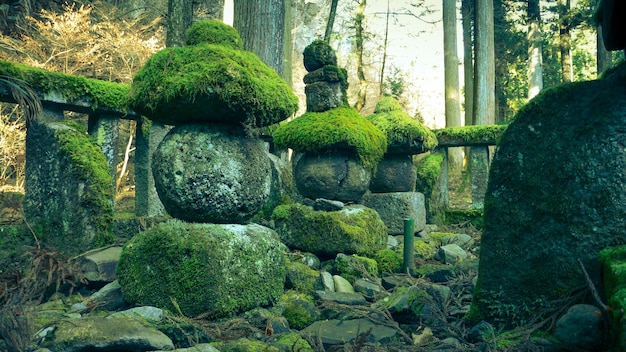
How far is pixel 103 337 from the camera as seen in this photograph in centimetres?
329

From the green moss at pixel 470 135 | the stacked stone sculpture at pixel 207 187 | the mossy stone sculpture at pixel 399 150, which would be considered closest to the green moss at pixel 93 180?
the stacked stone sculpture at pixel 207 187

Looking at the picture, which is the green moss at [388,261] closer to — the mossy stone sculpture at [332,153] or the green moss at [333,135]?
the mossy stone sculpture at [332,153]

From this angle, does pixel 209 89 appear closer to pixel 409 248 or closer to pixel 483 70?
pixel 409 248

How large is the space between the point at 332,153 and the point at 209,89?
9.70ft

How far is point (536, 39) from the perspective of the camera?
711 inches

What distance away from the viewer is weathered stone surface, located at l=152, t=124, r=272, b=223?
14.8ft

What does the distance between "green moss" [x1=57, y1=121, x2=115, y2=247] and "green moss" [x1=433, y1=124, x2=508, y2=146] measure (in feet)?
20.6

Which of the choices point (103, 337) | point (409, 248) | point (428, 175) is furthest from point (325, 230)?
point (428, 175)

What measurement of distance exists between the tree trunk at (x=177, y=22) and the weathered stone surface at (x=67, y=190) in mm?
3744

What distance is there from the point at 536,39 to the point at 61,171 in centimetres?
1648

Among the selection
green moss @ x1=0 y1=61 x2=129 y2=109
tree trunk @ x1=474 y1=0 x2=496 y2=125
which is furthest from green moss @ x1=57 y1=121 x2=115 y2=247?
tree trunk @ x1=474 y1=0 x2=496 y2=125

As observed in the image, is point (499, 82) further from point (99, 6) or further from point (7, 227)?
point (7, 227)

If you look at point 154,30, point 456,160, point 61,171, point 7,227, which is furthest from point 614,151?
point 154,30

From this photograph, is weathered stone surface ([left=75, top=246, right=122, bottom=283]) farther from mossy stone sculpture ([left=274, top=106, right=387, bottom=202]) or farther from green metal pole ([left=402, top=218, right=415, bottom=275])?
green metal pole ([left=402, top=218, right=415, bottom=275])
